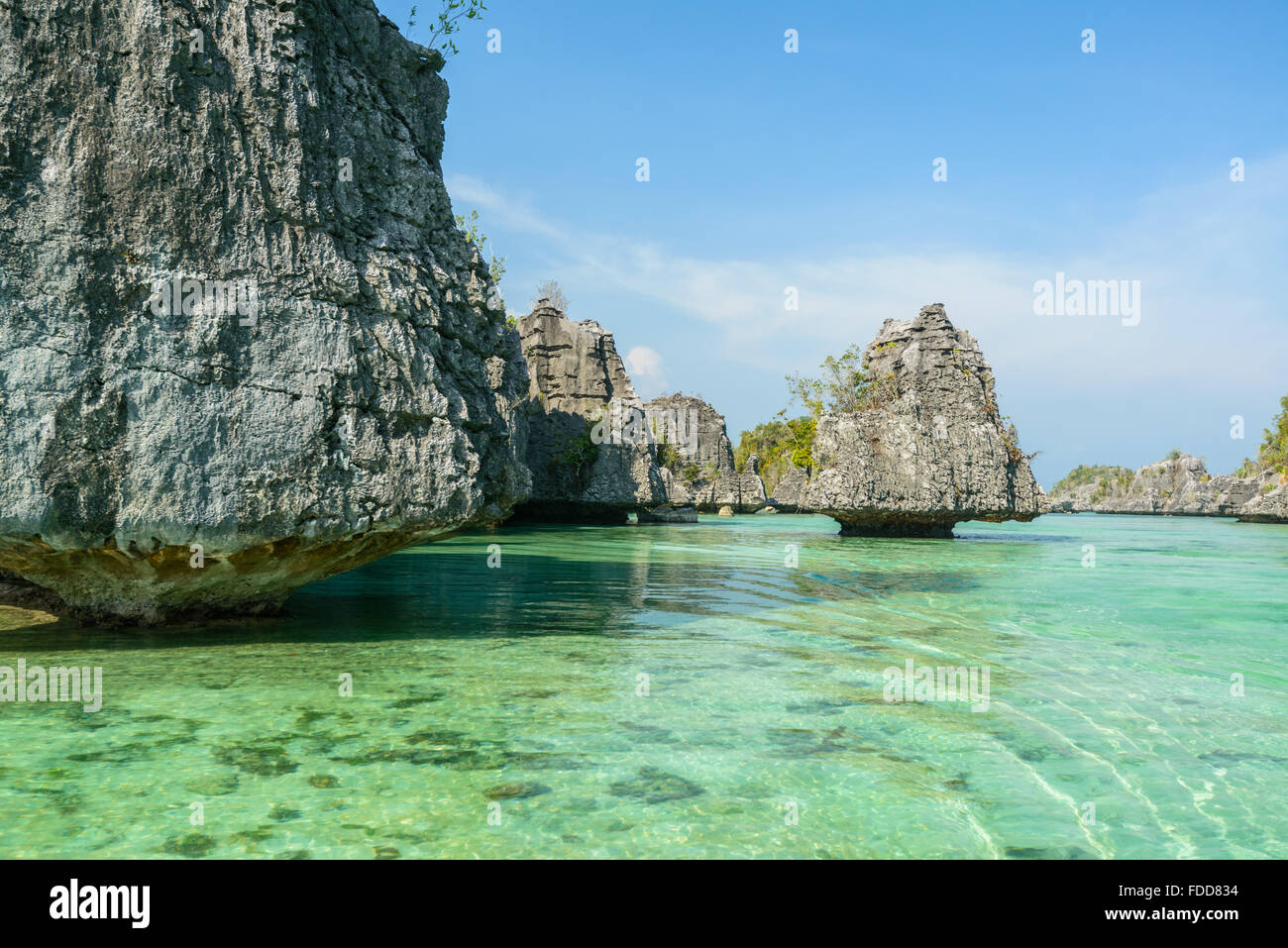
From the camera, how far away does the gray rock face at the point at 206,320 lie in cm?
600

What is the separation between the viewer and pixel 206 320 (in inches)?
253

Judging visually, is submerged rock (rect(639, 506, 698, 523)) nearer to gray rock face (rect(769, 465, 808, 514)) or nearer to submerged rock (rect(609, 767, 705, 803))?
gray rock face (rect(769, 465, 808, 514))

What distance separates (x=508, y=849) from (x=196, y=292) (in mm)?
5306

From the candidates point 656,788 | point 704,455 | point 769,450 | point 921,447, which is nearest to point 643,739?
point 656,788

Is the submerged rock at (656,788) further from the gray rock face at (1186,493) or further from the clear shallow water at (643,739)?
the gray rock face at (1186,493)

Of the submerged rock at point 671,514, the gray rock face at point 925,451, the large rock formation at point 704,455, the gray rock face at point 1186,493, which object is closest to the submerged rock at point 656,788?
the gray rock face at point 925,451

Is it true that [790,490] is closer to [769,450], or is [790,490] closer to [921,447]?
Answer: [769,450]

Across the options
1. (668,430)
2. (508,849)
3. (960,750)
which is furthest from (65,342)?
(668,430)

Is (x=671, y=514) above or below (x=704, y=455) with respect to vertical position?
below

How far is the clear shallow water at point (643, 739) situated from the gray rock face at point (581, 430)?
25.5 meters

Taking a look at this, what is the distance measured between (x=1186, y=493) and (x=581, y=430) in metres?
79.0

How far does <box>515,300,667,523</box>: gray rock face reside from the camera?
35.3 metres

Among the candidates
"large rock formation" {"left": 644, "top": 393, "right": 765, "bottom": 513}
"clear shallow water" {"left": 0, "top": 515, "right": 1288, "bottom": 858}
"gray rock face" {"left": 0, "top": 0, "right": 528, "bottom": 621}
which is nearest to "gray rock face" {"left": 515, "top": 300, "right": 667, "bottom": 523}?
"large rock formation" {"left": 644, "top": 393, "right": 765, "bottom": 513}
